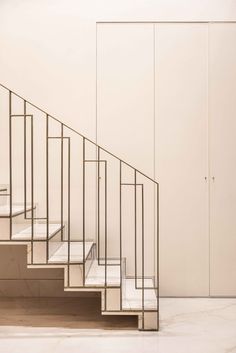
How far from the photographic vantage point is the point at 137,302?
318 centimetres

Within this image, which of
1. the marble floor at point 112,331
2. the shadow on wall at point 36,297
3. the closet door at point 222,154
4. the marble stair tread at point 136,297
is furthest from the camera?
the closet door at point 222,154

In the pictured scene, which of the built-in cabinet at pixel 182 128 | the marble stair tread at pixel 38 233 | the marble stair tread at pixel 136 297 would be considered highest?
the built-in cabinet at pixel 182 128

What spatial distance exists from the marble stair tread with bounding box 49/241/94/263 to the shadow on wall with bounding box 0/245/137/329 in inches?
12.9

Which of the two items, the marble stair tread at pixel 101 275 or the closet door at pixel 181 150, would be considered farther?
the closet door at pixel 181 150

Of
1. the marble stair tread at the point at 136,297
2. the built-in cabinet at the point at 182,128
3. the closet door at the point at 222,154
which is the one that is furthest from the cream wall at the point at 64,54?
the marble stair tread at the point at 136,297

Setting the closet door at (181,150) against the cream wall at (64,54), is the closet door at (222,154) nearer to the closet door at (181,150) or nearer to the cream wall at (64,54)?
the closet door at (181,150)

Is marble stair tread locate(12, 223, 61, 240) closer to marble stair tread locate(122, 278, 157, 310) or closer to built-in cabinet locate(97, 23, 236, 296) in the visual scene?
marble stair tread locate(122, 278, 157, 310)

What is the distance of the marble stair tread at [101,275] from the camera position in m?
3.16

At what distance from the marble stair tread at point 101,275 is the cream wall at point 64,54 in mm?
1045

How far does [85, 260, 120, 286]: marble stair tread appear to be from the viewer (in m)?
3.16

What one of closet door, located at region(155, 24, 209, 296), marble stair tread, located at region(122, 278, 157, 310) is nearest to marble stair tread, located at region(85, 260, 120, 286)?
marble stair tread, located at region(122, 278, 157, 310)

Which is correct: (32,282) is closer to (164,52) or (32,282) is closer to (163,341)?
(163,341)

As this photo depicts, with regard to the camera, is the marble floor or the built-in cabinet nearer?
the marble floor

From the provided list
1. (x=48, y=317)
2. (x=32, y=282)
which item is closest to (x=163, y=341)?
(x=48, y=317)
